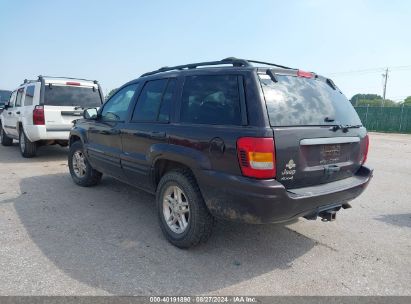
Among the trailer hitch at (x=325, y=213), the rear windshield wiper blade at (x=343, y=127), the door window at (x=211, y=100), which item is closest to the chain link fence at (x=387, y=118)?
the rear windshield wiper blade at (x=343, y=127)

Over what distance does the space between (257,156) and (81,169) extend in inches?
162

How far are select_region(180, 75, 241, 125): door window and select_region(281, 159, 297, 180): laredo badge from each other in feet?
1.85

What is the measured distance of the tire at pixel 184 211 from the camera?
3.29 metres

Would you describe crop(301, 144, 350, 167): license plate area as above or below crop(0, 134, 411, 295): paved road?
above

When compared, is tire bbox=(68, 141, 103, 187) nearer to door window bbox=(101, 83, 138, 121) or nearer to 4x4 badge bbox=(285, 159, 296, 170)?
door window bbox=(101, 83, 138, 121)

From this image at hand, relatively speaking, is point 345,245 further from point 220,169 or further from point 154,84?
point 154,84

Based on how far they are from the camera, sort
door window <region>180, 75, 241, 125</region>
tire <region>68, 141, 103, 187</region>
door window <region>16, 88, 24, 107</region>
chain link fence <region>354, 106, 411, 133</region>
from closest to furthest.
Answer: door window <region>180, 75, 241, 125</region> < tire <region>68, 141, 103, 187</region> < door window <region>16, 88, 24, 107</region> < chain link fence <region>354, 106, 411, 133</region>

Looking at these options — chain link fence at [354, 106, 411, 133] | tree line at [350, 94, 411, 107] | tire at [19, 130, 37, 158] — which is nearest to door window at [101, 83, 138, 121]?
tire at [19, 130, 37, 158]

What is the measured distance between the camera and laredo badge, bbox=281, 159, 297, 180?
9.57 ft

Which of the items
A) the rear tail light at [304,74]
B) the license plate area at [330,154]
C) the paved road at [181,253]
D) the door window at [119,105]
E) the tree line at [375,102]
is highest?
the tree line at [375,102]

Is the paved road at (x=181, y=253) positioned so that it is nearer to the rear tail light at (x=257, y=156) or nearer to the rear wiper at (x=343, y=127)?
the rear tail light at (x=257, y=156)

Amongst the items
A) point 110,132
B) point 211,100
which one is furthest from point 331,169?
point 110,132

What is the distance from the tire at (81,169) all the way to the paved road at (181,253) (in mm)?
535

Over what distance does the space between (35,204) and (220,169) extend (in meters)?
3.25
